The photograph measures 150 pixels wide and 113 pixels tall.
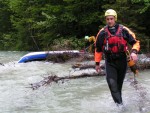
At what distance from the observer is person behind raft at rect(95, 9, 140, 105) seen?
673 cm

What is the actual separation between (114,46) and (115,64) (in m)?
0.38

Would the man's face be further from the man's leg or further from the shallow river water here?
the shallow river water

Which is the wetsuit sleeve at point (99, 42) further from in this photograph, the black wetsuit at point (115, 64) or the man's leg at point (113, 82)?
the man's leg at point (113, 82)

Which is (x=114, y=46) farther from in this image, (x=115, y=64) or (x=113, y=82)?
(x=113, y=82)

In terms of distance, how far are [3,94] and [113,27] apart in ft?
11.4

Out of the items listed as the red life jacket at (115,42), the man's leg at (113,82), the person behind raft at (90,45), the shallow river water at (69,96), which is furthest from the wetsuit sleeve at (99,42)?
the person behind raft at (90,45)

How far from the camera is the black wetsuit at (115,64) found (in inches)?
269

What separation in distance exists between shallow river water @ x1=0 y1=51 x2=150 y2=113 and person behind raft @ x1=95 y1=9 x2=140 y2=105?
1.72 ft

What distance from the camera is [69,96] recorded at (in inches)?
332

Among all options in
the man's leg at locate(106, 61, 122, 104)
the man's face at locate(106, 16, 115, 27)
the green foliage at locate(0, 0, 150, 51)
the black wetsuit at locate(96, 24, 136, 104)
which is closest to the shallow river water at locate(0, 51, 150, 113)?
the man's leg at locate(106, 61, 122, 104)

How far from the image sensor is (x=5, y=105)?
25.2 feet

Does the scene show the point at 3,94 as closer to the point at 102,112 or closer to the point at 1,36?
the point at 102,112

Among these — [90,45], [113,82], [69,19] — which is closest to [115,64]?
[113,82]

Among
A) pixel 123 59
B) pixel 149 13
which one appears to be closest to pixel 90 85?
pixel 123 59
